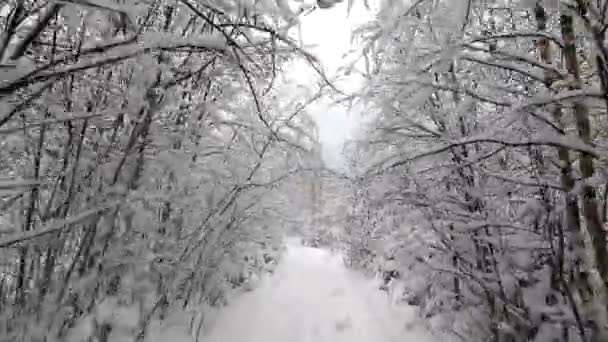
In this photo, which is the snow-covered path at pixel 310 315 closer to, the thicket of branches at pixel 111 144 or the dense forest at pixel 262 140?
the dense forest at pixel 262 140

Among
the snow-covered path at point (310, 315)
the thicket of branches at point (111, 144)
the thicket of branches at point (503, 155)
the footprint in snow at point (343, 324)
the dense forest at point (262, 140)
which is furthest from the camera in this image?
the footprint in snow at point (343, 324)

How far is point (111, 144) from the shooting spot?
6.25 ft

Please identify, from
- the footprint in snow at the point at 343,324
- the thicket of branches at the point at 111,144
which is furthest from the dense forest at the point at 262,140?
the footprint in snow at the point at 343,324

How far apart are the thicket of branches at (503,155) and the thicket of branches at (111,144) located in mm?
783

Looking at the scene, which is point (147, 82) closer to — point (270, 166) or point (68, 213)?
point (68, 213)

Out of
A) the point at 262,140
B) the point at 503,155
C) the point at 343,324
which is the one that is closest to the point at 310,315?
the point at 343,324

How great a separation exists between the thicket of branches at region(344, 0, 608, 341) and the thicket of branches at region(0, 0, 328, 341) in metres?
0.78

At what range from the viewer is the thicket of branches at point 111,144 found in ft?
3.84

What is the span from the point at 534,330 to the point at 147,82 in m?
2.93

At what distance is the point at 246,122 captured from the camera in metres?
3.11

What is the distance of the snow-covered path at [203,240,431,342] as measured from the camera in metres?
4.57

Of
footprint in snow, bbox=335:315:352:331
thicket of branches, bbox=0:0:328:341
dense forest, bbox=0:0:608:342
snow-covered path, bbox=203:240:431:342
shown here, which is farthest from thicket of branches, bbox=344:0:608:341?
footprint in snow, bbox=335:315:352:331

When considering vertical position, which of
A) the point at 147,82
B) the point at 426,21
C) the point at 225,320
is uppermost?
the point at 426,21

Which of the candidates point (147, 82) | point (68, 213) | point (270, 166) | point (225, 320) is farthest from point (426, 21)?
point (225, 320)
